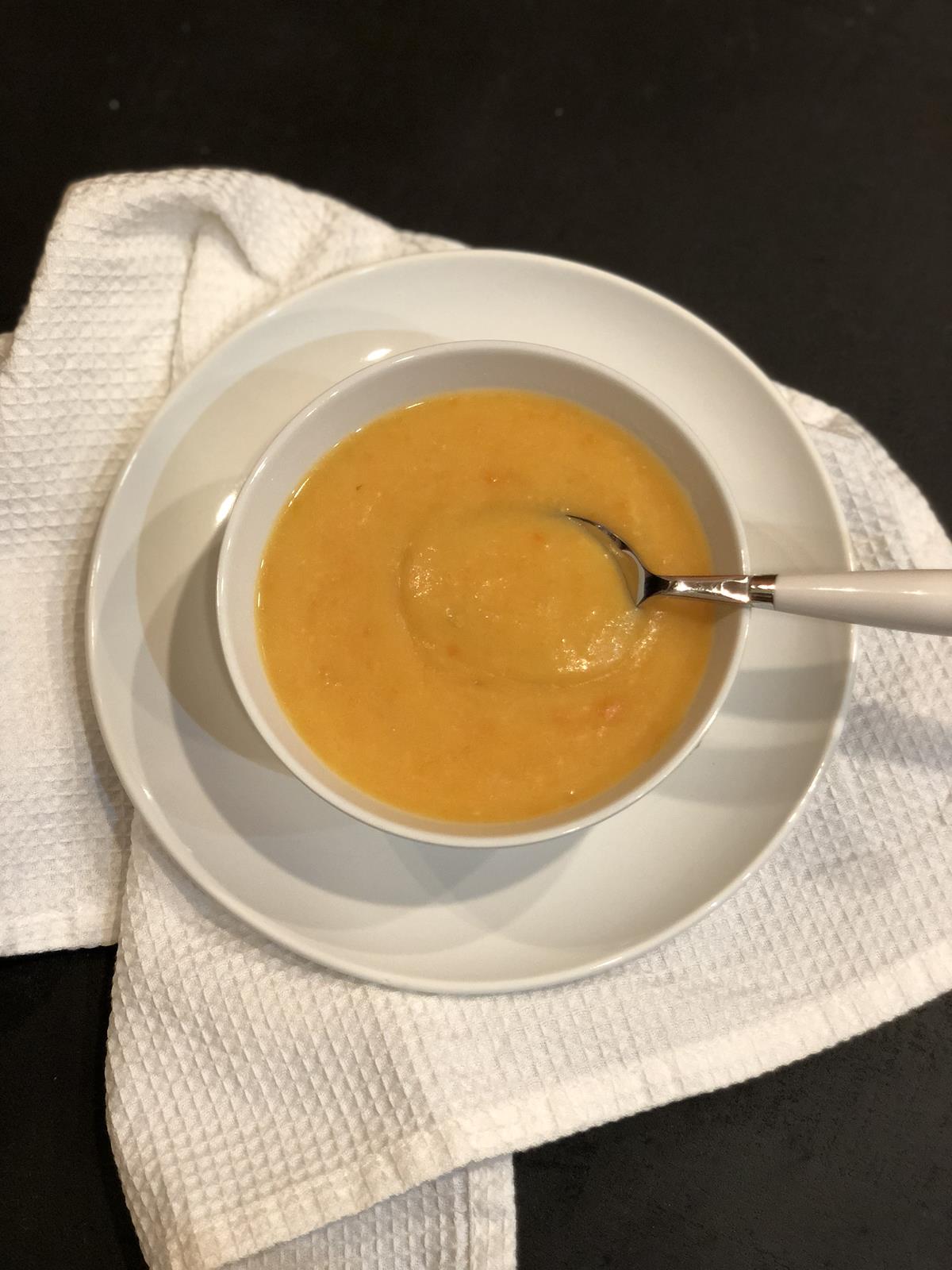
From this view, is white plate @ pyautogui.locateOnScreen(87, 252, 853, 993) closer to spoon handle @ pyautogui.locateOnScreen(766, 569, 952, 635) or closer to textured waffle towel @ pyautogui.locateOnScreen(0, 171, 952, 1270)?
textured waffle towel @ pyautogui.locateOnScreen(0, 171, 952, 1270)

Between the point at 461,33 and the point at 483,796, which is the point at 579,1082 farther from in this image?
the point at 461,33

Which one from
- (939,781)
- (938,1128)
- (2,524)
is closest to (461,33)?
(2,524)

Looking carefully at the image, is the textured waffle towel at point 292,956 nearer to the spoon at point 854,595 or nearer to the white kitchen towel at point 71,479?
the white kitchen towel at point 71,479

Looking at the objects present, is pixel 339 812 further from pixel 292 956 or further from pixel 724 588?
pixel 724 588

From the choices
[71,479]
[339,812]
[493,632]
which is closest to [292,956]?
[339,812]

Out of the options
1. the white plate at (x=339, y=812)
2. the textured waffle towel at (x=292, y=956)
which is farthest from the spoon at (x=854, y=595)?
the textured waffle towel at (x=292, y=956)

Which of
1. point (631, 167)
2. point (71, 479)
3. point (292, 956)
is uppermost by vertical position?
point (631, 167)

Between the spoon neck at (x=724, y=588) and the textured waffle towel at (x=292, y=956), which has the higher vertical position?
the spoon neck at (x=724, y=588)
